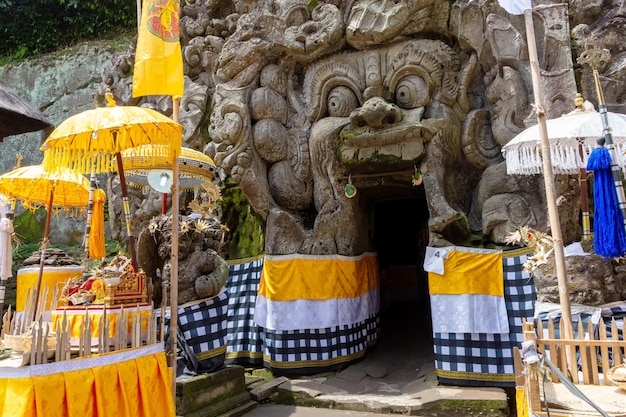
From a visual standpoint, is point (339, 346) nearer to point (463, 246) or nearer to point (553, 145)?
point (463, 246)

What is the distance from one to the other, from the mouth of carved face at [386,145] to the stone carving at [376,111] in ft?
0.07

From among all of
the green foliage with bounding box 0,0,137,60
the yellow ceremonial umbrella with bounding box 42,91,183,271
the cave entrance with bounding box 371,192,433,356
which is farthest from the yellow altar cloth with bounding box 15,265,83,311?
the green foliage with bounding box 0,0,137,60

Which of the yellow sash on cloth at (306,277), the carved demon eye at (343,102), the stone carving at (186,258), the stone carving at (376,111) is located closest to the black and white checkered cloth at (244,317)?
the yellow sash on cloth at (306,277)

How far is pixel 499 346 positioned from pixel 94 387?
512cm

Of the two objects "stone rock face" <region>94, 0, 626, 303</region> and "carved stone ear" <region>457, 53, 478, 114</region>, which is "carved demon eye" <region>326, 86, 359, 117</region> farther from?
"carved stone ear" <region>457, 53, 478, 114</region>

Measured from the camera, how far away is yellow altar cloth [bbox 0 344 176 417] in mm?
3254

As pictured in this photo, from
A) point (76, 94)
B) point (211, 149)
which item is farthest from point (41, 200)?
point (76, 94)

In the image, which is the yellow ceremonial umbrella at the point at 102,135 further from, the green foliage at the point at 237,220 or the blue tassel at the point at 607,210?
the green foliage at the point at 237,220

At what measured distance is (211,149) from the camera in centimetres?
884

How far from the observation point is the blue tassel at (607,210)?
3.92 metres

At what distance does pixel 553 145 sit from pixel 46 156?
477 centimetres

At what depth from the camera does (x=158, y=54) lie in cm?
467

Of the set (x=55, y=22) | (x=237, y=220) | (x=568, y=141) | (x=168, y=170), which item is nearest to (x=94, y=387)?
(x=168, y=170)

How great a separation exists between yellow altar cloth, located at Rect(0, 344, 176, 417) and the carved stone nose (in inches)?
174
